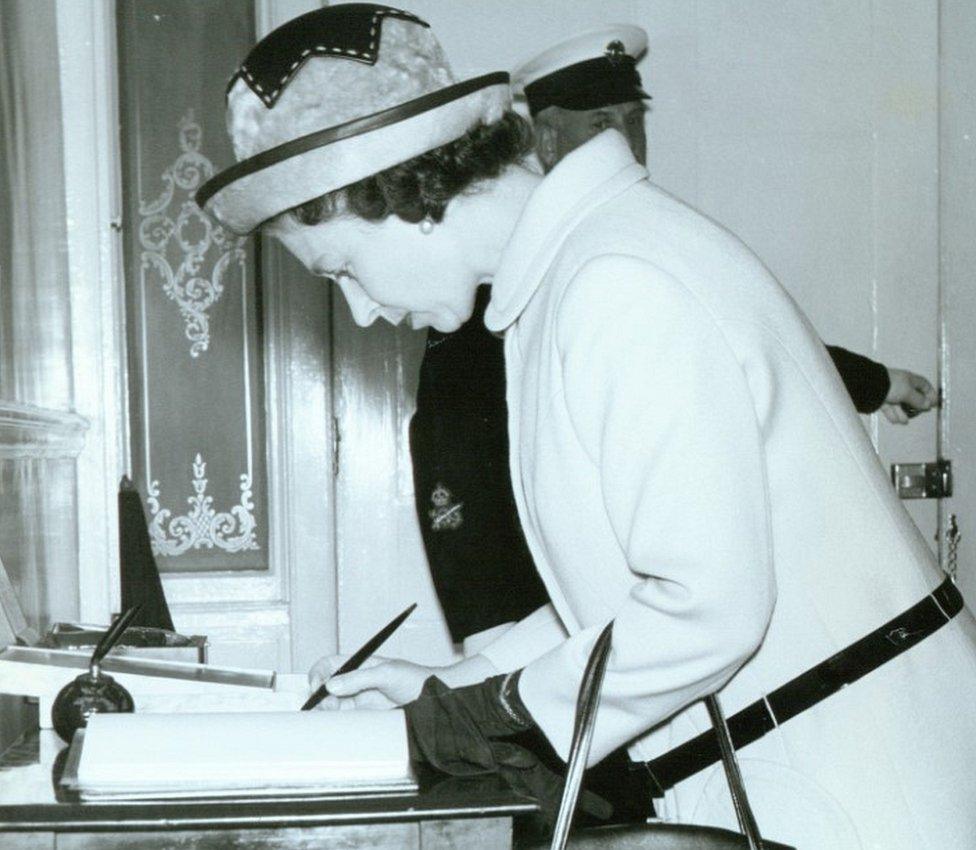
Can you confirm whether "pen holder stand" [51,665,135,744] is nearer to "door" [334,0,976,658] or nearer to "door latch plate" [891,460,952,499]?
"door" [334,0,976,658]

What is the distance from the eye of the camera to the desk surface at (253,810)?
35.8 inches

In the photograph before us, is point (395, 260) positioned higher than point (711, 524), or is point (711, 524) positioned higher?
point (395, 260)

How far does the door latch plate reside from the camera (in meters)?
3.20

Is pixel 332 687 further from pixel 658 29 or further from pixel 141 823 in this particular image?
pixel 658 29

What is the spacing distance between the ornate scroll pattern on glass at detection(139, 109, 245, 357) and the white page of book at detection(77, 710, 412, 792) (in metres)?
A: 2.14

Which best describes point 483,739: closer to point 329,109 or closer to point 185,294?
point 329,109

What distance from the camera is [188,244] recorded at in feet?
10.1

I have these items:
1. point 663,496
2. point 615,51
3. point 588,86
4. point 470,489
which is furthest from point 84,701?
point 615,51

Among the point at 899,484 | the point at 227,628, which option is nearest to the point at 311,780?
the point at 227,628

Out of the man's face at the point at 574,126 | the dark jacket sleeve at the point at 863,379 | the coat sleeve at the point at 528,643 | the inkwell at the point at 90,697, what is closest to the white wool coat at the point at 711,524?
the coat sleeve at the point at 528,643

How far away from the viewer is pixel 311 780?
97 centimetres

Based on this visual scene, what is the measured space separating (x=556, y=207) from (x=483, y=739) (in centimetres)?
45

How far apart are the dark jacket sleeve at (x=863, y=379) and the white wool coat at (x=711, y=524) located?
1.60 meters

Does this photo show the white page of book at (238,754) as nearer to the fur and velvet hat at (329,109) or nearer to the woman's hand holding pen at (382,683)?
the woman's hand holding pen at (382,683)
